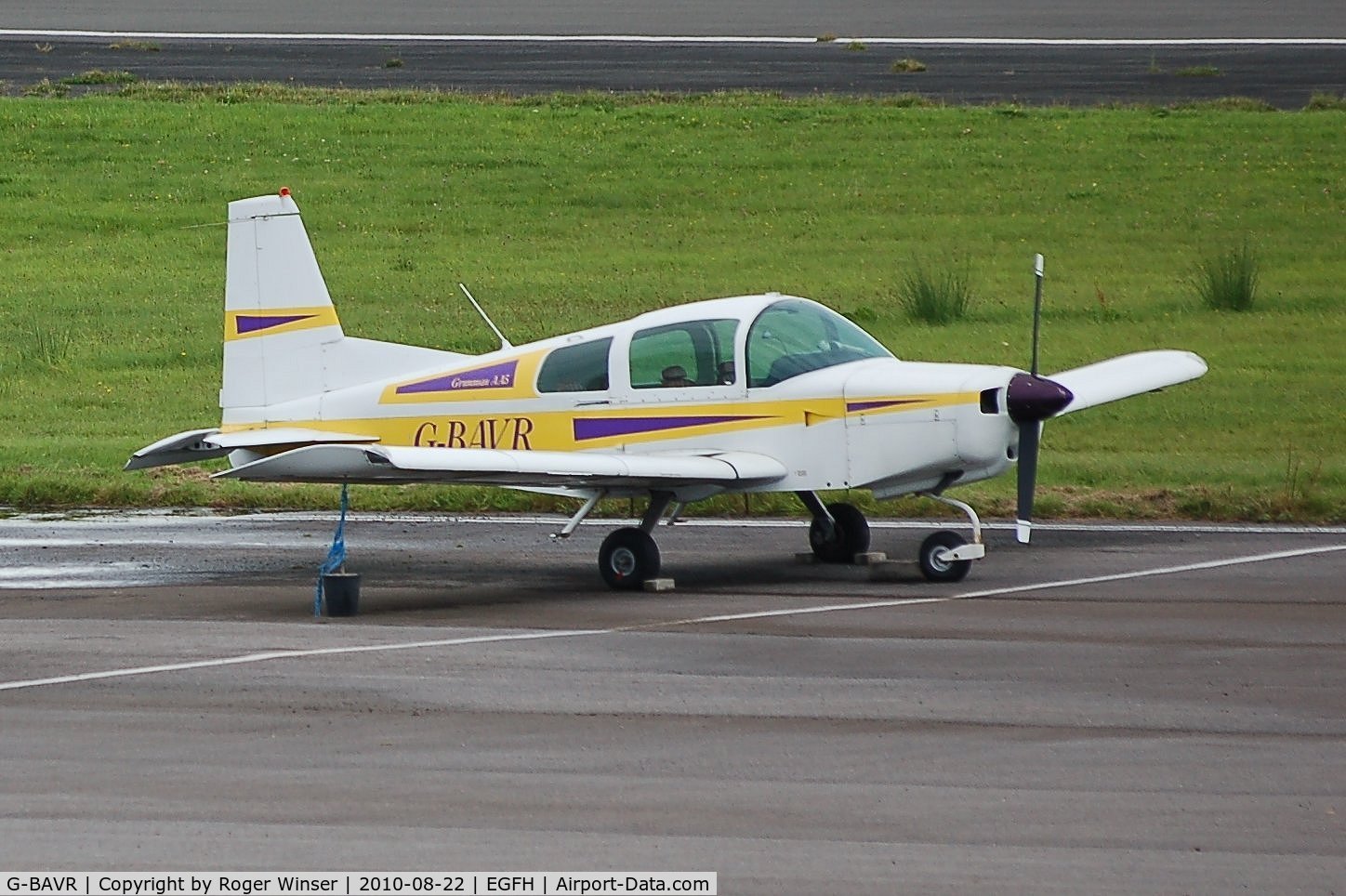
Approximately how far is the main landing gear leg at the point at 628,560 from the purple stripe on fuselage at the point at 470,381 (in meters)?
1.62

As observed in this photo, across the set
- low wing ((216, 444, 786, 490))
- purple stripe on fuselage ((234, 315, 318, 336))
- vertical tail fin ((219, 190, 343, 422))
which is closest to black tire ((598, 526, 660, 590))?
low wing ((216, 444, 786, 490))

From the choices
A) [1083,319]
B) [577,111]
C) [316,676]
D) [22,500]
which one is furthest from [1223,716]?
[577,111]

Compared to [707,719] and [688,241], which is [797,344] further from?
[688,241]

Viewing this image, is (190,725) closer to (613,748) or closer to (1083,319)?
(613,748)

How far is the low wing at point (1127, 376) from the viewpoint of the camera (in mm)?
15219

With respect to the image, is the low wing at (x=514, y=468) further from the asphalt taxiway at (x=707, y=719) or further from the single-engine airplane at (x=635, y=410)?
the asphalt taxiway at (x=707, y=719)

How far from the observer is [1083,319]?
26984 mm

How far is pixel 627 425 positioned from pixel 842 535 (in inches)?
74.2

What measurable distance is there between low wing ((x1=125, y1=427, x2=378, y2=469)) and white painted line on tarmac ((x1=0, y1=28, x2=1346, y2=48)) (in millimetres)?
32516

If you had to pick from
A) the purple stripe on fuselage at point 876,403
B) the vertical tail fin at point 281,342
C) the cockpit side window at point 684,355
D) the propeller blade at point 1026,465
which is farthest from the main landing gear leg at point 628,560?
the propeller blade at point 1026,465

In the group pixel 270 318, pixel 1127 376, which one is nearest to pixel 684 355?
pixel 270 318

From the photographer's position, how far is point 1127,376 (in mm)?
15812

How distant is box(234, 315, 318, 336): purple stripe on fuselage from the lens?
1531 centimetres

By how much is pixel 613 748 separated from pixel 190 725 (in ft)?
7.10
